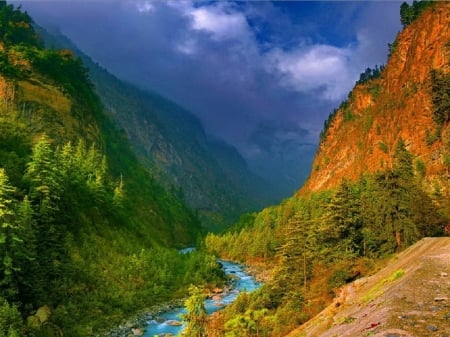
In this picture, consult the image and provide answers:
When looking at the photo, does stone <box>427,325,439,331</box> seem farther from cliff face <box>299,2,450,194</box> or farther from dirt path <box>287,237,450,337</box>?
cliff face <box>299,2,450,194</box>

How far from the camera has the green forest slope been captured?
4394 centimetres

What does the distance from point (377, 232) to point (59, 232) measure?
135ft

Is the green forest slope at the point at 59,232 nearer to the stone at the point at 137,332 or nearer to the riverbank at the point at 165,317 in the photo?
the riverbank at the point at 165,317

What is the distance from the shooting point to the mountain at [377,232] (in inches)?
840

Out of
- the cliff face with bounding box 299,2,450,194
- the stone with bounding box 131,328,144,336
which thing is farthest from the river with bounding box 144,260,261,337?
the cliff face with bounding box 299,2,450,194

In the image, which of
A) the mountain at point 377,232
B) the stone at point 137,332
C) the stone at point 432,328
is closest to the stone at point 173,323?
the stone at point 137,332

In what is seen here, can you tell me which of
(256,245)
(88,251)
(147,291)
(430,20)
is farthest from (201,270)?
(430,20)

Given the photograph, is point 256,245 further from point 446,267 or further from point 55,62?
point 446,267

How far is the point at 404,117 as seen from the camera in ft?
431

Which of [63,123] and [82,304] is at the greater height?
[63,123]

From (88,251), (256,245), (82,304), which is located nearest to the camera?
(82,304)

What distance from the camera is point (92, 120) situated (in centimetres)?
13138

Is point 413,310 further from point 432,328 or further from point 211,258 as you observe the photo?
point 211,258

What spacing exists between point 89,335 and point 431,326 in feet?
142
